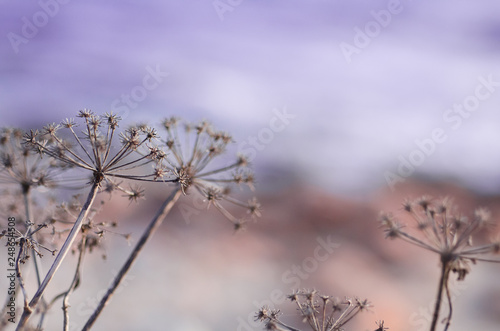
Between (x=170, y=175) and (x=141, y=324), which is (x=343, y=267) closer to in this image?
(x=141, y=324)

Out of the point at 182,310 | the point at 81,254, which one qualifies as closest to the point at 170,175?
the point at 81,254

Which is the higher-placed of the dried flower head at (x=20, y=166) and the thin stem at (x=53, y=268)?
the dried flower head at (x=20, y=166)

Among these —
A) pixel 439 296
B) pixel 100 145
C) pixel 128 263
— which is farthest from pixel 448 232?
pixel 100 145

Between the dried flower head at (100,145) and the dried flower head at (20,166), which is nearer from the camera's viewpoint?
the dried flower head at (100,145)

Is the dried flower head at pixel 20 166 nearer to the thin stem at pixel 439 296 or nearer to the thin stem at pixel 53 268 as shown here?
the thin stem at pixel 53 268

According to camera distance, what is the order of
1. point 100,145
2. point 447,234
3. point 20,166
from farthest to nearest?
point 20,166 → point 100,145 → point 447,234

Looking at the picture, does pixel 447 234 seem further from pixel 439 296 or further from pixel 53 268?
pixel 53 268

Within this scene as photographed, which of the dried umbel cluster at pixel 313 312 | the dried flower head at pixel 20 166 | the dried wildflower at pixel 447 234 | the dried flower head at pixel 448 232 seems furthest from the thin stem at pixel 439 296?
the dried flower head at pixel 20 166

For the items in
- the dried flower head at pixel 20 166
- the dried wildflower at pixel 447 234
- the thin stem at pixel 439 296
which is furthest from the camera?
the dried flower head at pixel 20 166
